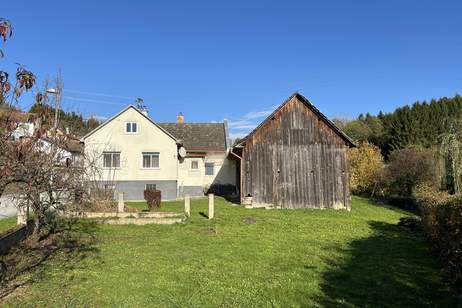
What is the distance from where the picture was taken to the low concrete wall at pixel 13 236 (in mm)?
10086

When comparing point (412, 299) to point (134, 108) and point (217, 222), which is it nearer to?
point (217, 222)

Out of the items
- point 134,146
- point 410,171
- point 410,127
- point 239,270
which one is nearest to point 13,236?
point 239,270

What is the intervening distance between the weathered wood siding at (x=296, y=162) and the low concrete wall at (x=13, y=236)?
13.2 meters

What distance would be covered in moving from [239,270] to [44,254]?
17.5ft

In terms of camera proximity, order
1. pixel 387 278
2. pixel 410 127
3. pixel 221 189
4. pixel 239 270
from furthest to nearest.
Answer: pixel 410 127
pixel 221 189
pixel 239 270
pixel 387 278

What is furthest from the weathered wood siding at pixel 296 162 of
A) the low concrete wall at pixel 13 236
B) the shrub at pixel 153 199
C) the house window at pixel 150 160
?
the low concrete wall at pixel 13 236

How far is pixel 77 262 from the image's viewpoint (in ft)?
30.7

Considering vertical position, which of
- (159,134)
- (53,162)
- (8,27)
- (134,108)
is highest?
(134,108)

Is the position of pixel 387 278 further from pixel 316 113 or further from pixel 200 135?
pixel 200 135

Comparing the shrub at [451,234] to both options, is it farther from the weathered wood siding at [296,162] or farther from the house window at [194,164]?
the house window at [194,164]

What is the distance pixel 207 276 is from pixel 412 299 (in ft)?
13.6

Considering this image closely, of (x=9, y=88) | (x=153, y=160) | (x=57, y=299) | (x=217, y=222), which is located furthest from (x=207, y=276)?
(x=153, y=160)

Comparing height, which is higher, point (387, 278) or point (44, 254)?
point (44, 254)

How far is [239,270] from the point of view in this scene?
8.91 metres
